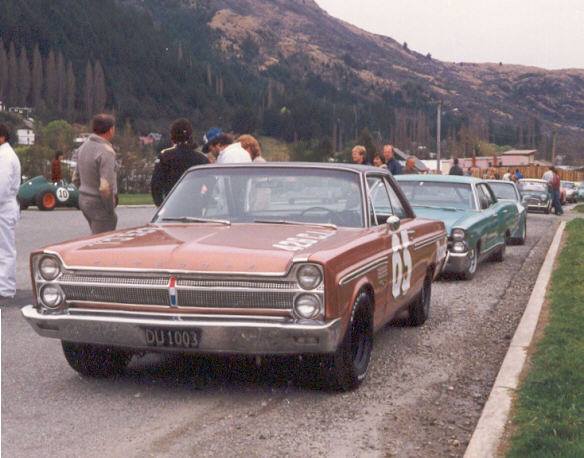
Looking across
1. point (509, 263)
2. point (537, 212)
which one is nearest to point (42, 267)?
point (509, 263)

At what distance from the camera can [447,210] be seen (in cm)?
1258

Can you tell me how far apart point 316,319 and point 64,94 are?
152 m

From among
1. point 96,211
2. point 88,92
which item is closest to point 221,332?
point 96,211

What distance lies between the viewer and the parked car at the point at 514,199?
58.1ft

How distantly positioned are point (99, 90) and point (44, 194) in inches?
5153

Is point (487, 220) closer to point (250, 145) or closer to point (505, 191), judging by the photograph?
point (250, 145)

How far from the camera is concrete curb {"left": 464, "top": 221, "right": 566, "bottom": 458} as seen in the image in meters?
4.69

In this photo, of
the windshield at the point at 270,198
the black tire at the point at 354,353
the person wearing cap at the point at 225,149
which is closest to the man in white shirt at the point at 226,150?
the person wearing cap at the point at 225,149

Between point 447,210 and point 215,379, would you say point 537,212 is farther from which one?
point 215,379

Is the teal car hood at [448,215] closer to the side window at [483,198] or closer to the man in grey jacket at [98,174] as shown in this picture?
the side window at [483,198]

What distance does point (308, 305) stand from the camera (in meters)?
5.30

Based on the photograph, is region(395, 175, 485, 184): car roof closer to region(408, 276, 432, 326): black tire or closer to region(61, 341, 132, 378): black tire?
region(408, 276, 432, 326): black tire

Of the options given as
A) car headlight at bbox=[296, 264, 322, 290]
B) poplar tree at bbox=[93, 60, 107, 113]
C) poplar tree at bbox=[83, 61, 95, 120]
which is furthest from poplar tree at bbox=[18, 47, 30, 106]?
car headlight at bbox=[296, 264, 322, 290]

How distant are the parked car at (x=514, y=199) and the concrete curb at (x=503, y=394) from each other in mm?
8412
